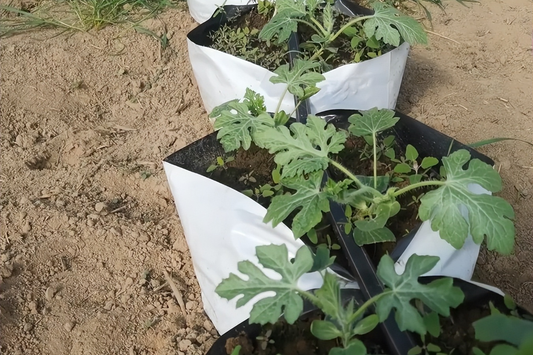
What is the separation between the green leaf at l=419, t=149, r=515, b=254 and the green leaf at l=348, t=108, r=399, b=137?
0.26 meters

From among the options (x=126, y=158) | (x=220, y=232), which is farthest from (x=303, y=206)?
(x=126, y=158)

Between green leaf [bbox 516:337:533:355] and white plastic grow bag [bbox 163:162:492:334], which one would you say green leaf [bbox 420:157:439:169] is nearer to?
white plastic grow bag [bbox 163:162:492:334]

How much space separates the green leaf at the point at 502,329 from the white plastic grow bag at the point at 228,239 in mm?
405

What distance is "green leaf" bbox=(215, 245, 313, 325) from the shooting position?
983 mm

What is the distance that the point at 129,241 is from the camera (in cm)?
184

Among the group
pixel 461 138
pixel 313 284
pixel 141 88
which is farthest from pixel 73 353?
pixel 461 138

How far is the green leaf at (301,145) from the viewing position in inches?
52.0

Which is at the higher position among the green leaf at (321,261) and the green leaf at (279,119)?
the green leaf at (279,119)

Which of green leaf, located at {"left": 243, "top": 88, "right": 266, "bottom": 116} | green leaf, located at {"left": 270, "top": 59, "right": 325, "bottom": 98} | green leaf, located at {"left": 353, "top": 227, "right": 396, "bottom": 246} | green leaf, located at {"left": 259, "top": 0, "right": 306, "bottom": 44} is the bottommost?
green leaf, located at {"left": 353, "top": 227, "right": 396, "bottom": 246}

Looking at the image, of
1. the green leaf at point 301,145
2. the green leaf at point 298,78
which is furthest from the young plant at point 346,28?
the green leaf at point 301,145

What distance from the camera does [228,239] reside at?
1388 millimetres

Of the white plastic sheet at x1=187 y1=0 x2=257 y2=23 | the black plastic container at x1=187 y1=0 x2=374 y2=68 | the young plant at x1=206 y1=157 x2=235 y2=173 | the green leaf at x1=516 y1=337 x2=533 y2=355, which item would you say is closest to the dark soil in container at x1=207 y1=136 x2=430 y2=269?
the young plant at x1=206 y1=157 x2=235 y2=173

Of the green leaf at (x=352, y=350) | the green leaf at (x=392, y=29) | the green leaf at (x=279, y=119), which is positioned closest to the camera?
the green leaf at (x=352, y=350)

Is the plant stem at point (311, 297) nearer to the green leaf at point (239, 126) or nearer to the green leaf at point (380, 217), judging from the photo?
the green leaf at point (380, 217)
